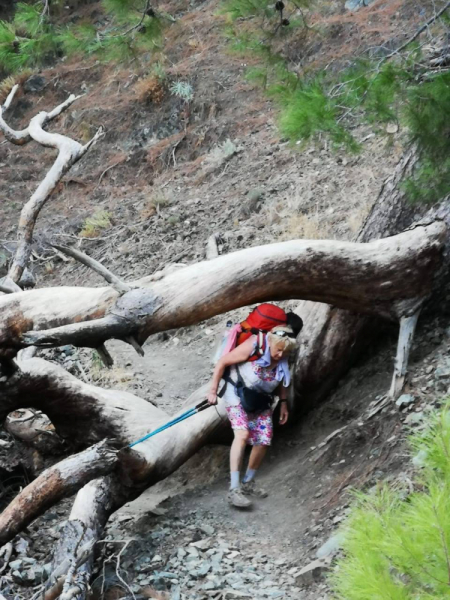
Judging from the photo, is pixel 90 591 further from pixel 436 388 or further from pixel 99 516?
pixel 436 388

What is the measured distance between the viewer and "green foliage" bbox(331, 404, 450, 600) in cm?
204

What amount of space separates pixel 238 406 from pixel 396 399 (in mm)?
1226

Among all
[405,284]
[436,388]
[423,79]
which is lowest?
[436,388]

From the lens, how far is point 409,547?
6.90 feet

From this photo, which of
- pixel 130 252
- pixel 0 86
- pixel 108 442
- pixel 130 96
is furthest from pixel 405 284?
pixel 0 86

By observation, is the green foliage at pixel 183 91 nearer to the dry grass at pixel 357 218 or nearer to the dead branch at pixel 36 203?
the dry grass at pixel 357 218

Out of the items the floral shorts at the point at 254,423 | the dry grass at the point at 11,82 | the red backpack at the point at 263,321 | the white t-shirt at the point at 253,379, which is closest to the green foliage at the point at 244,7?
the red backpack at the point at 263,321

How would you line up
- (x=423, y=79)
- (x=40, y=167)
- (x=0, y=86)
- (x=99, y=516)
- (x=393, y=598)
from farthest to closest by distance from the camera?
(x=0, y=86) < (x=40, y=167) < (x=423, y=79) < (x=99, y=516) < (x=393, y=598)

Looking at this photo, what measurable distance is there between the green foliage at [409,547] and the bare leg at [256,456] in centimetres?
364

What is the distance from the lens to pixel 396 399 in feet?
18.4

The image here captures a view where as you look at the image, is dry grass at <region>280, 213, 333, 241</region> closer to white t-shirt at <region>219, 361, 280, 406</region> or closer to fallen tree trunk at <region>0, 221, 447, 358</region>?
fallen tree trunk at <region>0, 221, 447, 358</region>

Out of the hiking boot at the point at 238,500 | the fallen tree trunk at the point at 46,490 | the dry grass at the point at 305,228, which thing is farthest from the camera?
the dry grass at the point at 305,228

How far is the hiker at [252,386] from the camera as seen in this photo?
5.74 meters

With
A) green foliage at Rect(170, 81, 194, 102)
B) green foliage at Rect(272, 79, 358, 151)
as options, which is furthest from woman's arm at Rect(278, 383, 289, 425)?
green foliage at Rect(170, 81, 194, 102)
